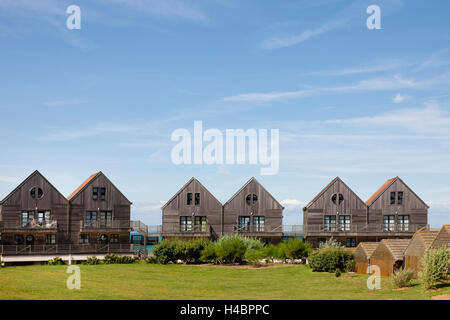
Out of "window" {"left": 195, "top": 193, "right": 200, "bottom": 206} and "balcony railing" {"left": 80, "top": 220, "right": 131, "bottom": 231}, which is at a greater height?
"window" {"left": 195, "top": 193, "right": 200, "bottom": 206}

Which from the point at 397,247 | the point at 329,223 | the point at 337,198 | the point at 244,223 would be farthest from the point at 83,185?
the point at 397,247

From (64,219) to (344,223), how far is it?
102 ft

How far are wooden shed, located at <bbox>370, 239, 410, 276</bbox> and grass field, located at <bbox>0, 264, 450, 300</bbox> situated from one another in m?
1.64

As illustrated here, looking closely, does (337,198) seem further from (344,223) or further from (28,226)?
(28,226)

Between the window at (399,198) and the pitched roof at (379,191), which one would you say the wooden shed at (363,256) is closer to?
the pitched roof at (379,191)

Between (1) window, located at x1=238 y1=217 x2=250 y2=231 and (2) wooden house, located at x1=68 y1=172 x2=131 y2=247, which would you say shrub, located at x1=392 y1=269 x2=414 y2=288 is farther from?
(2) wooden house, located at x1=68 y1=172 x2=131 y2=247

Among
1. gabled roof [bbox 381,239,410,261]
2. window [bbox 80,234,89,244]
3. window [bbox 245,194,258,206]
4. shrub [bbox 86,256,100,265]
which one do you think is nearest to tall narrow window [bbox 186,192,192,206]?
window [bbox 245,194,258,206]

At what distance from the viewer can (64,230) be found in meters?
56.1

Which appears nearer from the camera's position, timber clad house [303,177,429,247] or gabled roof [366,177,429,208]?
timber clad house [303,177,429,247]

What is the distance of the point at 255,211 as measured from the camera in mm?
60781

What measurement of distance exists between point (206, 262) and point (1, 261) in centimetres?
1856

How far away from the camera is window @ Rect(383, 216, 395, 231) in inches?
2486
